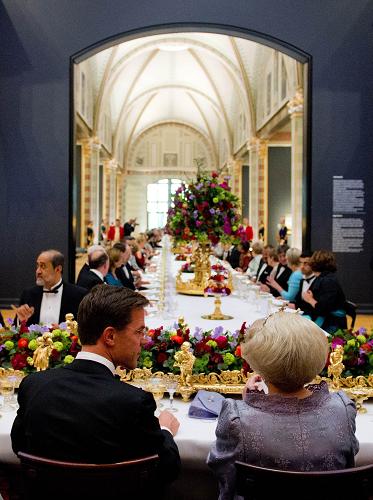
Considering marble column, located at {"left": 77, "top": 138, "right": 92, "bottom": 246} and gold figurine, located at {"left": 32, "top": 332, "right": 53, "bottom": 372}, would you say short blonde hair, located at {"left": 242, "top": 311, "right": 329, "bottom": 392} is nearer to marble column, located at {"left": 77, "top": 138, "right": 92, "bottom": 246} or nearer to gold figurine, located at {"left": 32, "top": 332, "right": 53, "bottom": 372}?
gold figurine, located at {"left": 32, "top": 332, "right": 53, "bottom": 372}

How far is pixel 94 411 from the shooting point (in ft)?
5.39

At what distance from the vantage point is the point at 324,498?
158 centimetres

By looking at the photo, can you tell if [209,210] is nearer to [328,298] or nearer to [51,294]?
[328,298]

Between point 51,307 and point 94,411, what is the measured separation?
293 cm

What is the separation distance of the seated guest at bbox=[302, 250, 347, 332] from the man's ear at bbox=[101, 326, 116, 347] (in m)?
3.26

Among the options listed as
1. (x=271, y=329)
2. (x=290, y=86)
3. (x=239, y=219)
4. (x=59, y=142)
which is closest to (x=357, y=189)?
(x=239, y=219)

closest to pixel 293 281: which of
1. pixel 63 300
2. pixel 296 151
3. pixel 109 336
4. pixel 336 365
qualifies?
pixel 63 300

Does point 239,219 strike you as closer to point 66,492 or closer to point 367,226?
point 367,226

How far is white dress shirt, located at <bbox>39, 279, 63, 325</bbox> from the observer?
4422 mm

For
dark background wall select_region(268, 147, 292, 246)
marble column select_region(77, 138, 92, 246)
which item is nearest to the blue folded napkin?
marble column select_region(77, 138, 92, 246)

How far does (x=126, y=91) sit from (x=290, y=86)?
41.0ft

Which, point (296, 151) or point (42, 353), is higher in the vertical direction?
point (296, 151)

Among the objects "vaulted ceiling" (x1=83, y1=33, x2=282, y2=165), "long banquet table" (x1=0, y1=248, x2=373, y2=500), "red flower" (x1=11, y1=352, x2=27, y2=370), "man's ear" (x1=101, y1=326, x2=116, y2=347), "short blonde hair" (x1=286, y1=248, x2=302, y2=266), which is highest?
"vaulted ceiling" (x1=83, y1=33, x2=282, y2=165)

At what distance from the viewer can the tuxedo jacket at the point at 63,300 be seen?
443 cm
